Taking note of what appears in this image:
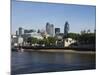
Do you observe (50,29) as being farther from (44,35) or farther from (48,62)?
(48,62)

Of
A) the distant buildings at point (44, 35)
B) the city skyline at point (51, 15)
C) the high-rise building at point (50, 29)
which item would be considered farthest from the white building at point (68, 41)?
the high-rise building at point (50, 29)

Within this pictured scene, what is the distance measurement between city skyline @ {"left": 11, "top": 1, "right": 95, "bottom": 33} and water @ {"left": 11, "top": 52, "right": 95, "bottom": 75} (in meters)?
0.42

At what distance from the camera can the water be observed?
3647 mm

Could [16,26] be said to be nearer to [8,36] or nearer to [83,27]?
[8,36]

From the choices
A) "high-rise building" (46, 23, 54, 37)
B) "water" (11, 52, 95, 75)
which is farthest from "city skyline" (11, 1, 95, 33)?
"water" (11, 52, 95, 75)

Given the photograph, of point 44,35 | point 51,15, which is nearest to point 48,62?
point 44,35

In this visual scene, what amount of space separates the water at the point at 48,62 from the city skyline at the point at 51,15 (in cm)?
42

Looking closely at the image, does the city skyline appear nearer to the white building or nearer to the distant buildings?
the distant buildings

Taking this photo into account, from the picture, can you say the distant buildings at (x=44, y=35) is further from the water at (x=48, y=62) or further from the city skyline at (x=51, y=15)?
the water at (x=48, y=62)

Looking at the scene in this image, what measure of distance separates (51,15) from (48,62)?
766 millimetres

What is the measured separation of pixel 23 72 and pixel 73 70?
863 mm

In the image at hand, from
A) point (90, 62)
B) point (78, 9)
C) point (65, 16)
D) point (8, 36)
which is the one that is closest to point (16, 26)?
point (8, 36)

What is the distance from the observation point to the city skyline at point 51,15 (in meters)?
3.64
